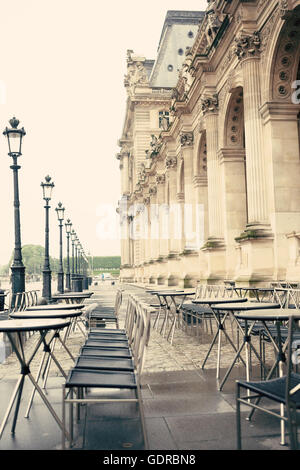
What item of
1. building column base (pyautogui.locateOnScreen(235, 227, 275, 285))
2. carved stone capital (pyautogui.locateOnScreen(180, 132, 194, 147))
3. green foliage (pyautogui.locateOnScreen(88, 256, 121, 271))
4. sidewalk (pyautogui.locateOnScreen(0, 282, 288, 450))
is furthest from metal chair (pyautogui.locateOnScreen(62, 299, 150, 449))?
green foliage (pyautogui.locateOnScreen(88, 256, 121, 271))

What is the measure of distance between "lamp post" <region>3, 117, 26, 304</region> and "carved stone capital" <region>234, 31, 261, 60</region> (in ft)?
25.5

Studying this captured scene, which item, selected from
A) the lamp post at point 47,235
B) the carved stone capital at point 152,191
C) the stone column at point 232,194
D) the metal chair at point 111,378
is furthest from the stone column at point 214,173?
the carved stone capital at point 152,191

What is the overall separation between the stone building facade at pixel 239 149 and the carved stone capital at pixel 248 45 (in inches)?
1.2

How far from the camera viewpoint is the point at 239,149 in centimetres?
2044

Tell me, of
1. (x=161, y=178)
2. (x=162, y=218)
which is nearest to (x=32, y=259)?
(x=161, y=178)

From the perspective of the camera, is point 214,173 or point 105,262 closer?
point 214,173

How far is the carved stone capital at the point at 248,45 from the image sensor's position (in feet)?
52.6

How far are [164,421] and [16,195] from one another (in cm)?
984

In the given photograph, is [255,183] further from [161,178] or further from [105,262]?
[105,262]

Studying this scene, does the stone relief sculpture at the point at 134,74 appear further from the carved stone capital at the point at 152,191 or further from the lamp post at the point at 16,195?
the lamp post at the point at 16,195

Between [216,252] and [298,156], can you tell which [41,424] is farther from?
[216,252]

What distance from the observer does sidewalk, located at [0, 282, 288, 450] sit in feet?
13.2

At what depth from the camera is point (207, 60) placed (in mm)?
21078
